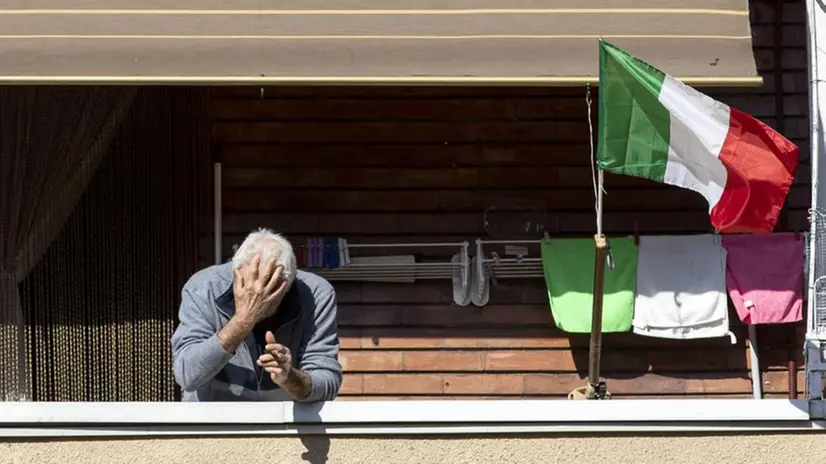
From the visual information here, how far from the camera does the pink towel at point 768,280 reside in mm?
6496

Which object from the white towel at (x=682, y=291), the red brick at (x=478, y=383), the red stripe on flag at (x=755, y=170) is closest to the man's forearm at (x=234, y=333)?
the red stripe on flag at (x=755, y=170)

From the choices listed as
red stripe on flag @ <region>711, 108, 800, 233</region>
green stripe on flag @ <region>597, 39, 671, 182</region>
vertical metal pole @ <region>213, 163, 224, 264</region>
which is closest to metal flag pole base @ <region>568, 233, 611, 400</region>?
green stripe on flag @ <region>597, 39, 671, 182</region>

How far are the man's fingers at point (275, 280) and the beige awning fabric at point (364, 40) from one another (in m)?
1.65

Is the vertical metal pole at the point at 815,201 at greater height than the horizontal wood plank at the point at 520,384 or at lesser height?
greater

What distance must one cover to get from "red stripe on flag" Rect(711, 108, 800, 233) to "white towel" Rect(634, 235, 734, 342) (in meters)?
1.73

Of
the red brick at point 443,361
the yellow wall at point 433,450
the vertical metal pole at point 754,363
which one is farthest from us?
the red brick at point 443,361

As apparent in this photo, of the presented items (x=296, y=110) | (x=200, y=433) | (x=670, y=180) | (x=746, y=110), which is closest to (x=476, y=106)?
(x=296, y=110)

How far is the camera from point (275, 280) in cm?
381

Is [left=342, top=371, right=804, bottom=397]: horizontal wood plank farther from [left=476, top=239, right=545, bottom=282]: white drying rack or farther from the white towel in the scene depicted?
[left=476, top=239, right=545, bottom=282]: white drying rack

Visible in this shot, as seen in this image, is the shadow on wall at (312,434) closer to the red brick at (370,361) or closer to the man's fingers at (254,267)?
the man's fingers at (254,267)

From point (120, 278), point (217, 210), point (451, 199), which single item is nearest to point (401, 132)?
point (451, 199)

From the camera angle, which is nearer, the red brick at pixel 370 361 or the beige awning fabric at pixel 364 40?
the beige awning fabric at pixel 364 40

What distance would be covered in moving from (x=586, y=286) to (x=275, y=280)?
3.09 meters

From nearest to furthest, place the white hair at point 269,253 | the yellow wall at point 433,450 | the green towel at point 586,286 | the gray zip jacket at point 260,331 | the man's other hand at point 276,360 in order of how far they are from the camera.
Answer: the man's other hand at point 276,360 → the white hair at point 269,253 → the gray zip jacket at point 260,331 → the yellow wall at point 433,450 → the green towel at point 586,286
